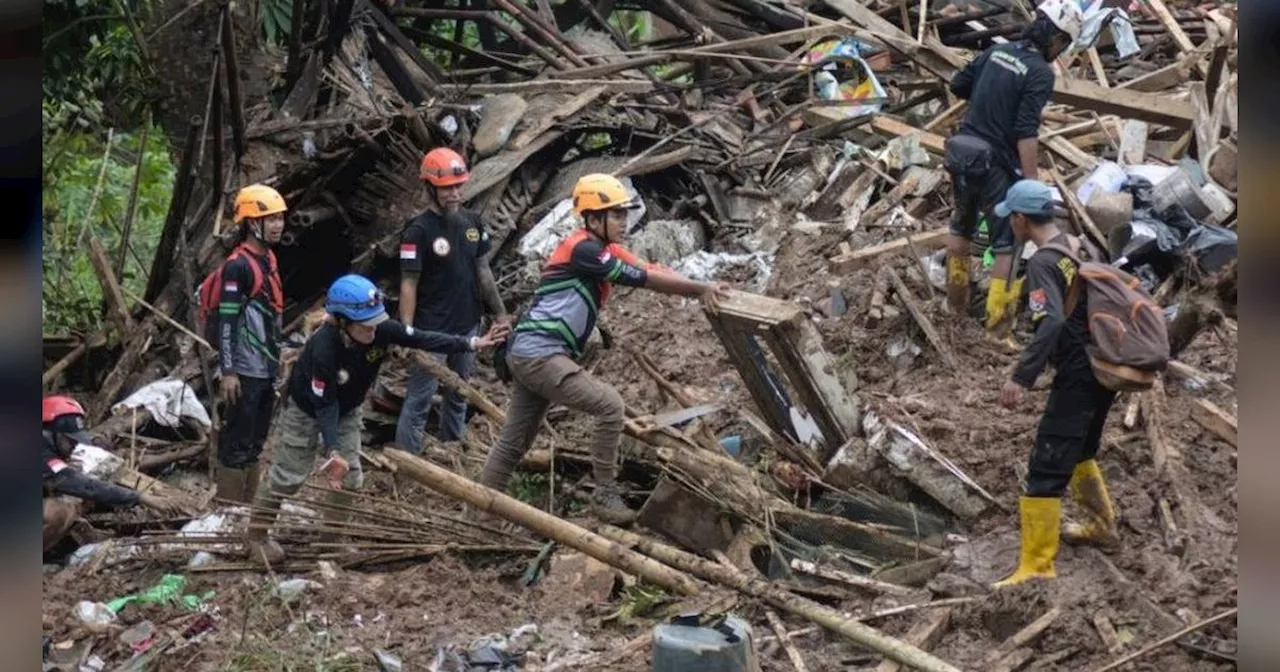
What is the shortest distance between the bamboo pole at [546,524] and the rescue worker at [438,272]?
5.75ft

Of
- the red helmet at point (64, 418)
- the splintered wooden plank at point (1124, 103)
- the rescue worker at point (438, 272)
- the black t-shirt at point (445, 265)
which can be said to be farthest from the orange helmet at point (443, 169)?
the splintered wooden plank at point (1124, 103)

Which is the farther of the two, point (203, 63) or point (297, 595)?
point (203, 63)

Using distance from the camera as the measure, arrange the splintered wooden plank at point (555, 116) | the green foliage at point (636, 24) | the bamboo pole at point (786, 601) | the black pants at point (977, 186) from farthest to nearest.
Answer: the green foliage at point (636, 24), the splintered wooden plank at point (555, 116), the black pants at point (977, 186), the bamboo pole at point (786, 601)

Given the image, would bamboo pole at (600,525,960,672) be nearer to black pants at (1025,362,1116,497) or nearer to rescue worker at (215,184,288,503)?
black pants at (1025,362,1116,497)

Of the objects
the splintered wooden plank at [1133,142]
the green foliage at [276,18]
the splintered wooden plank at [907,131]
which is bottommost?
the splintered wooden plank at [907,131]

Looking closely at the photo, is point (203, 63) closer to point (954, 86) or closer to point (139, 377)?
point (139, 377)

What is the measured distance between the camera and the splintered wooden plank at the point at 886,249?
33.0ft

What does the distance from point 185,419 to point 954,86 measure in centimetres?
568

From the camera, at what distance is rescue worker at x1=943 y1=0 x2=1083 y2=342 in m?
8.55

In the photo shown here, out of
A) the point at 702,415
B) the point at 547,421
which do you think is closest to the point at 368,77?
the point at 547,421

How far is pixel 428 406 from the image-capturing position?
8.95 m

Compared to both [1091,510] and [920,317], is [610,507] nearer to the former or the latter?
[1091,510]

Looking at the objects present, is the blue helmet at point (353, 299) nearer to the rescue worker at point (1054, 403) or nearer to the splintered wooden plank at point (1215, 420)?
the rescue worker at point (1054, 403)
